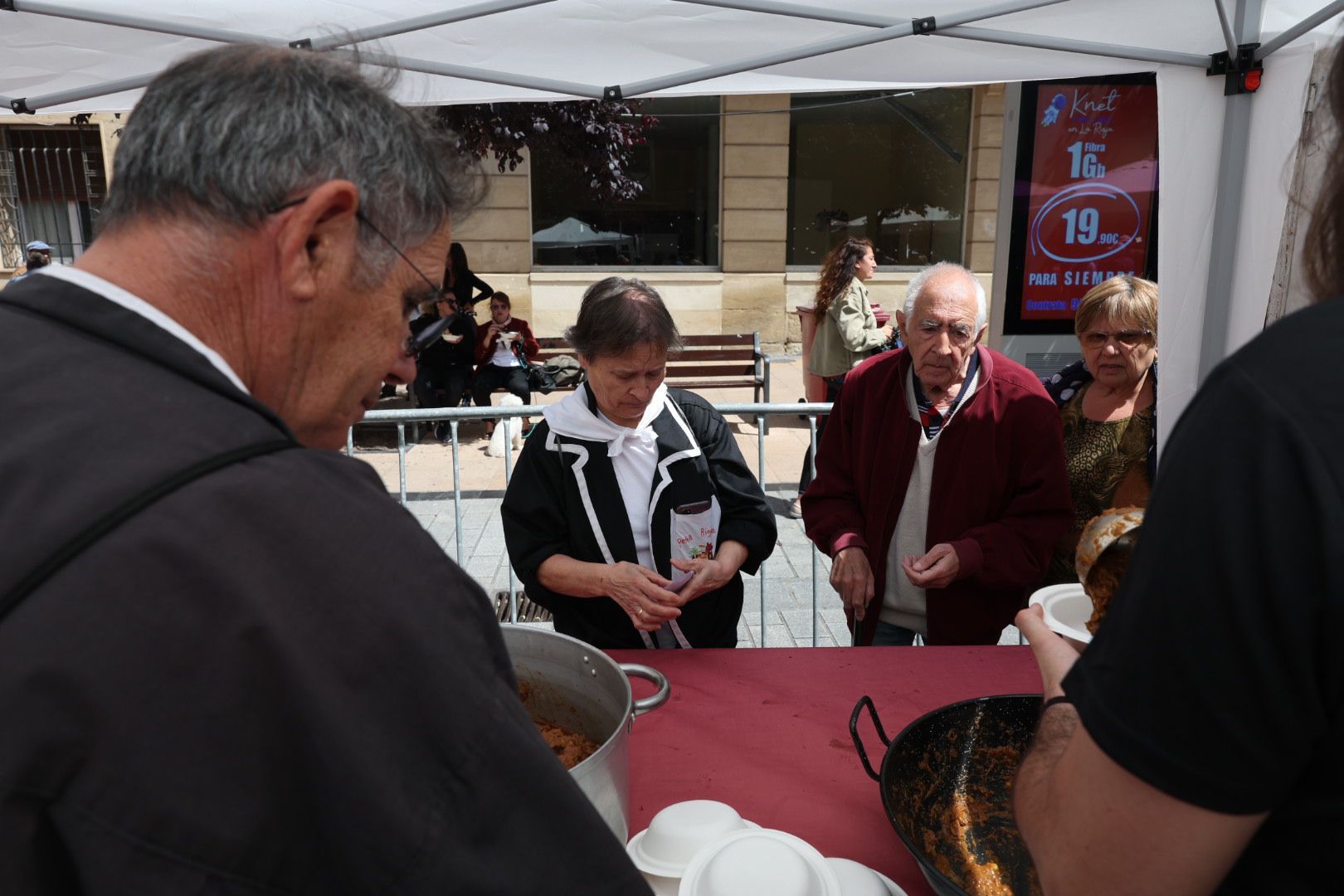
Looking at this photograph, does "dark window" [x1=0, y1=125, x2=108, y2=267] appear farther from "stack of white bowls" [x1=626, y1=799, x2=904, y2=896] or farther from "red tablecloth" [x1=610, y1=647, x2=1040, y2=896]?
"stack of white bowls" [x1=626, y1=799, x2=904, y2=896]

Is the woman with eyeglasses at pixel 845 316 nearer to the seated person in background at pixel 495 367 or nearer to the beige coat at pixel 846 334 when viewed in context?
the beige coat at pixel 846 334

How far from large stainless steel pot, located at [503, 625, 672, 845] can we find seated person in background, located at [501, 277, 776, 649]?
2.12 feet

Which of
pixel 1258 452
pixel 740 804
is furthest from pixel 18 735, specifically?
pixel 740 804

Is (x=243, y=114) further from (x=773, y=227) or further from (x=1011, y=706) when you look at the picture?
(x=773, y=227)

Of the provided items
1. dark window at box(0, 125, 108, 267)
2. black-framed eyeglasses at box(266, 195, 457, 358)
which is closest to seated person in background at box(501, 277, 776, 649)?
black-framed eyeglasses at box(266, 195, 457, 358)

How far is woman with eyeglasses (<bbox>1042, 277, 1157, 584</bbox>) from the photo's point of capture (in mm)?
2934

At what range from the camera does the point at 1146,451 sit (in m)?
3.01

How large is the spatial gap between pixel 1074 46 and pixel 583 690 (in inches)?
108

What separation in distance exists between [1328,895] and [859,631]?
2139mm

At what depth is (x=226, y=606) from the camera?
595 millimetres

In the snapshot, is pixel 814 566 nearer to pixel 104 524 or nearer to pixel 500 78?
pixel 500 78

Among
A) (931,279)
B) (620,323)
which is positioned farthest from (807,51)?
(620,323)

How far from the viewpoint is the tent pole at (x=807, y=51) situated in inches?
115

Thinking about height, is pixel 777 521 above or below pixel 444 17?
below
